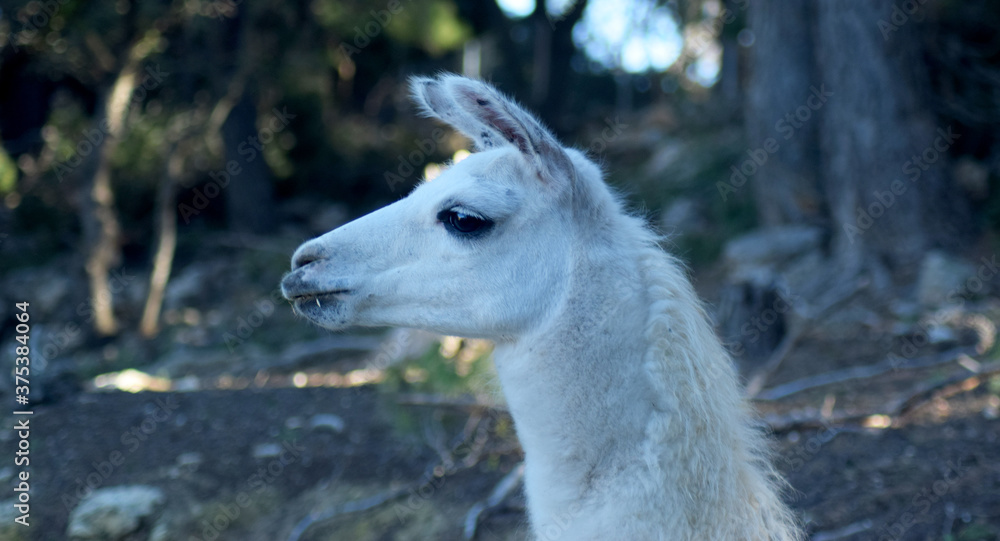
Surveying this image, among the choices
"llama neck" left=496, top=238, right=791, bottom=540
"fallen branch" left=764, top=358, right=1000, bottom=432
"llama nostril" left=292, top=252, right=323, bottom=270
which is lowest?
"fallen branch" left=764, top=358, right=1000, bottom=432

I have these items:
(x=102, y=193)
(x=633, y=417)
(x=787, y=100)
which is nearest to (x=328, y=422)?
(x=633, y=417)

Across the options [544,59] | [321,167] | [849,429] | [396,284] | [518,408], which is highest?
[396,284]

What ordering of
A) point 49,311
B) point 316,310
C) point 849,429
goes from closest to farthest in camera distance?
point 316,310, point 849,429, point 49,311

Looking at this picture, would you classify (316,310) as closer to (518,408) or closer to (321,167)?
(518,408)

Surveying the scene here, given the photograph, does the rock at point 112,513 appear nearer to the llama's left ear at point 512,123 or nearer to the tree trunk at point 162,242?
the llama's left ear at point 512,123

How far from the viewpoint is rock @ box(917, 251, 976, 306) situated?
6.38 m

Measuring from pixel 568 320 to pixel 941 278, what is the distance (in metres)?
5.60

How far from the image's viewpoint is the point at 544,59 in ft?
55.6

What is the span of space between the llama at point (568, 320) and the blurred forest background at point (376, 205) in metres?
0.46

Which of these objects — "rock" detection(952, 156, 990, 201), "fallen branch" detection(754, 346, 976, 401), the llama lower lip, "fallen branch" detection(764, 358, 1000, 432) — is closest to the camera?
the llama lower lip

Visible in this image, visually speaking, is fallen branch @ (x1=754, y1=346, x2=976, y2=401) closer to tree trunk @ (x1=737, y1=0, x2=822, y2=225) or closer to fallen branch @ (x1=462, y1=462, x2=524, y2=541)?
fallen branch @ (x1=462, y1=462, x2=524, y2=541)

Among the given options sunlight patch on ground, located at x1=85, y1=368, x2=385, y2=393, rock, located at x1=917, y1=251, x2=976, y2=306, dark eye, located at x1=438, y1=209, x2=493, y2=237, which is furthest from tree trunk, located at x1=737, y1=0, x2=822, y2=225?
dark eye, located at x1=438, y1=209, x2=493, y2=237

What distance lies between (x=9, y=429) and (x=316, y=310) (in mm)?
3592

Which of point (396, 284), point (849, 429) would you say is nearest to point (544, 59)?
point (849, 429)
